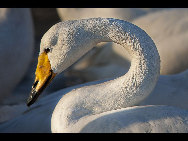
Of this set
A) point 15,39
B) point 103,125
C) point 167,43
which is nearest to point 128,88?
point 103,125

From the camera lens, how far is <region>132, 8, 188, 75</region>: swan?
10.9ft

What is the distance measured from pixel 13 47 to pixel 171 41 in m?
1.02

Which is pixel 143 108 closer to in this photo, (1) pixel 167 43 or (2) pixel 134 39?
(2) pixel 134 39

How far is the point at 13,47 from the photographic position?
2938 millimetres

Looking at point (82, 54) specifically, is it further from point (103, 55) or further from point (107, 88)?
point (103, 55)

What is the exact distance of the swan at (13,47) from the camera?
9.52 feet

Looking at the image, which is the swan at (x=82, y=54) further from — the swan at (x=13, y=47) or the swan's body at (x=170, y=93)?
the swan at (x=13, y=47)

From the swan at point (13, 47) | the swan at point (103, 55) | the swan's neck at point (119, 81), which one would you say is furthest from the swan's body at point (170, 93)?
the swan at point (13, 47)

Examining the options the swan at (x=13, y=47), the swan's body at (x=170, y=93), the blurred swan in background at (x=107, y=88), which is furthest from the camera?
the swan at (x=13, y=47)

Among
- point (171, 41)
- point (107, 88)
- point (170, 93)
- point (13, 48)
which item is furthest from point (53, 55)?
point (171, 41)

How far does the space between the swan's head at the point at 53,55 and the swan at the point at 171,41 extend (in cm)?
146

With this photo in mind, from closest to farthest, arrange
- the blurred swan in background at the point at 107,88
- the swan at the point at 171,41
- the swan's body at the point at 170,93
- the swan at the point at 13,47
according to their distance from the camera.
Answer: the blurred swan in background at the point at 107,88, the swan's body at the point at 170,93, the swan at the point at 13,47, the swan at the point at 171,41

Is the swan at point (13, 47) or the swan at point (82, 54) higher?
the swan at point (82, 54)

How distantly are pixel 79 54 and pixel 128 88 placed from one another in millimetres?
222
